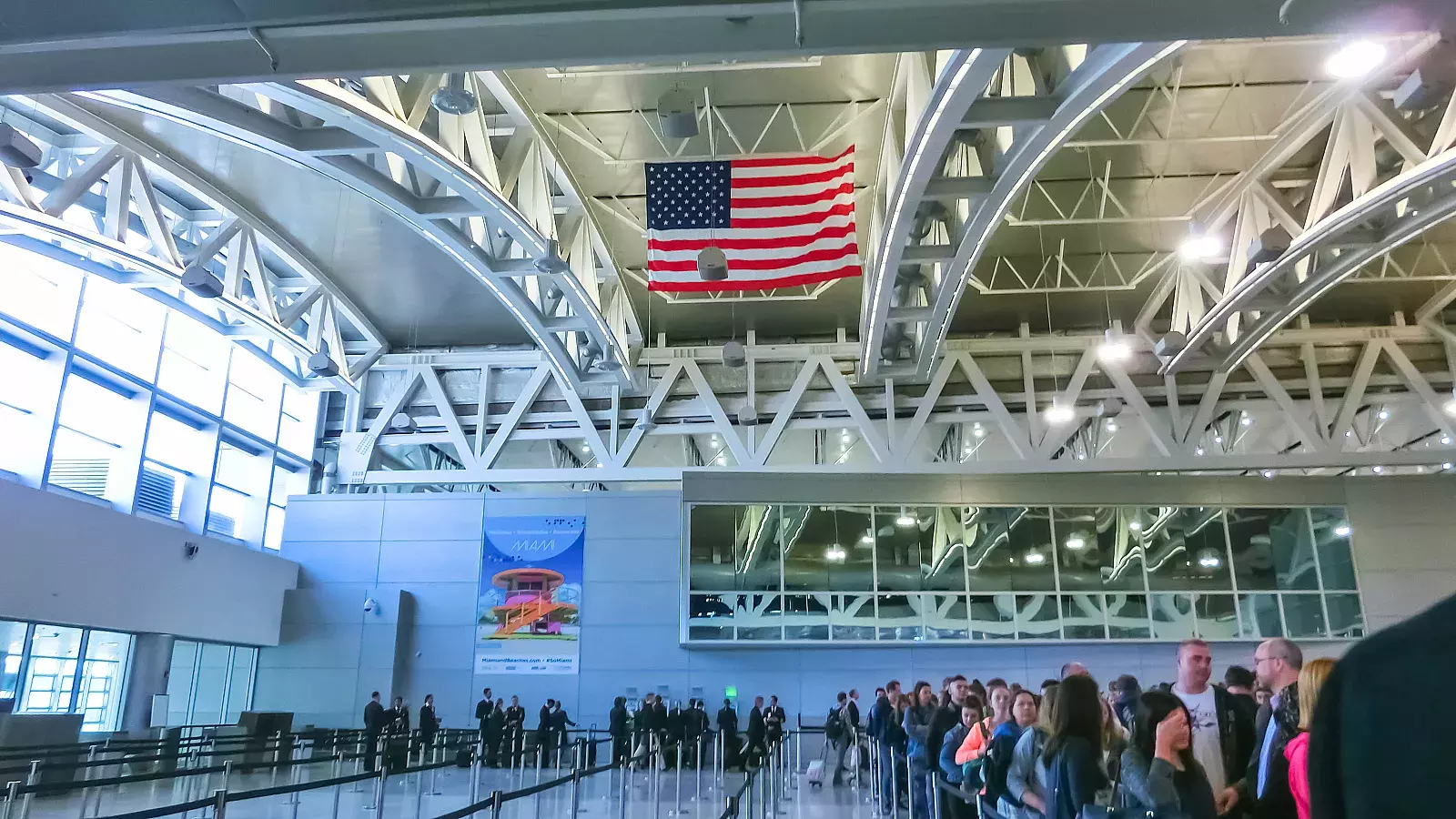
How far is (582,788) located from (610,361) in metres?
8.33

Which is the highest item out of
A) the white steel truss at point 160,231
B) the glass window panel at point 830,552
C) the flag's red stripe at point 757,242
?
the white steel truss at point 160,231

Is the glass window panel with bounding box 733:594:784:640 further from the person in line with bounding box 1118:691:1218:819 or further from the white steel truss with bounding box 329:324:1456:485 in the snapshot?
the person in line with bounding box 1118:691:1218:819

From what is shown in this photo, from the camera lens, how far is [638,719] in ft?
65.8

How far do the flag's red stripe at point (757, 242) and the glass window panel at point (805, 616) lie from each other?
1133cm

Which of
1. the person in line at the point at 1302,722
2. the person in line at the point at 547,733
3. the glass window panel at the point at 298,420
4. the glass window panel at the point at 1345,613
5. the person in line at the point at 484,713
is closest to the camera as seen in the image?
the person in line at the point at 1302,722

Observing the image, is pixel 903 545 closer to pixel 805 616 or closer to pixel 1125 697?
pixel 805 616

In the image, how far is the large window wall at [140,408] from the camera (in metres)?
16.8

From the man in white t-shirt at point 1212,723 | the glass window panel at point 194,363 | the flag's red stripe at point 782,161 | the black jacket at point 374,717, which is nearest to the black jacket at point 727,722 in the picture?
the black jacket at point 374,717

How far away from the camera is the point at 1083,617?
22.8 meters

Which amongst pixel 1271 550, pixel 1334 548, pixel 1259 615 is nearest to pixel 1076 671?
pixel 1259 615

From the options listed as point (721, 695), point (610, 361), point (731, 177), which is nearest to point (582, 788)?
point (721, 695)

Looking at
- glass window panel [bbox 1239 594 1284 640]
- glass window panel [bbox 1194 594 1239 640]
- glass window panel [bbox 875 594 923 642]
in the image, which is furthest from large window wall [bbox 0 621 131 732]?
glass window panel [bbox 1239 594 1284 640]

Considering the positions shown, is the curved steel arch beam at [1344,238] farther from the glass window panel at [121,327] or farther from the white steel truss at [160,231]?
the glass window panel at [121,327]

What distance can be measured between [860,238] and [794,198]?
275 inches
